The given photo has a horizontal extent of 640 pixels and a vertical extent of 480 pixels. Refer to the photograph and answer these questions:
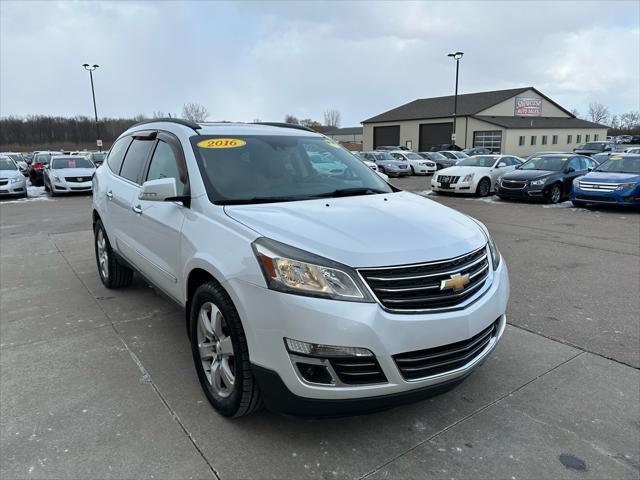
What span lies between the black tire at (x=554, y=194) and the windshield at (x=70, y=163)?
16.8 m

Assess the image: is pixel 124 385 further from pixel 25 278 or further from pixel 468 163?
pixel 468 163

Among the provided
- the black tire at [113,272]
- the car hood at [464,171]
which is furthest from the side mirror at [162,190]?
the car hood at [464,171]

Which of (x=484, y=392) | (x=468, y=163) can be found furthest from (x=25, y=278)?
(x=468, y=163)

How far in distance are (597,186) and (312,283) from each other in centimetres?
1317

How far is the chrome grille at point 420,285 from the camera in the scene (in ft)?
7.63

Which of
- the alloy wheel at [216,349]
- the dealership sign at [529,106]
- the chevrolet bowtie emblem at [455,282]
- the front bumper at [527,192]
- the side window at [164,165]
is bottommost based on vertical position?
the front bumper at [527,192]

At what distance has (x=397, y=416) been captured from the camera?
9.60 feet

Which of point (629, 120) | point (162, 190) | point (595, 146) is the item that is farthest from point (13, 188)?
point (629, 120)

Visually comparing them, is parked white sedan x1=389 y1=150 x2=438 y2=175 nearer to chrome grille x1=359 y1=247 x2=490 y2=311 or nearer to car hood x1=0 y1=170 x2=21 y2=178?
car hood x1=0 y1=170 x2=21 y2=178

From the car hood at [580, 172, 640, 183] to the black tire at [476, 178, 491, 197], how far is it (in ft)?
11.9

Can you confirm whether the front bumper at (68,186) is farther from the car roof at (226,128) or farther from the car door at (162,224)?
the car door at (162,224)

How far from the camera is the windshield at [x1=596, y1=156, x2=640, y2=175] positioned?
13.2 m

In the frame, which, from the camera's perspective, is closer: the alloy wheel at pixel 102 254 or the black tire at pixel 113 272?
the black tire at pixel 113 272

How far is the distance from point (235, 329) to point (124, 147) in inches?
131
